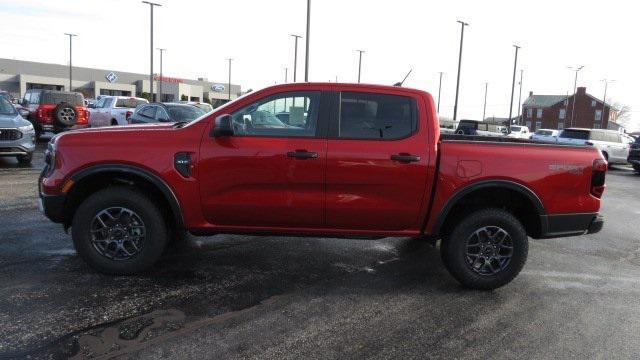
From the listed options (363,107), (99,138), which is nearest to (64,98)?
(99,138)

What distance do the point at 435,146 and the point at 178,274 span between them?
2.69 meters

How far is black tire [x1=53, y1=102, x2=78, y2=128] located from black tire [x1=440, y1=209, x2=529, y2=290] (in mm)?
14876

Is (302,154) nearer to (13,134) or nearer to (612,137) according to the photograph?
(13,134)

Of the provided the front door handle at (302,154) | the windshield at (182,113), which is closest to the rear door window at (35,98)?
the windshield at (182,113)

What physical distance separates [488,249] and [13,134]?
34.0 feet

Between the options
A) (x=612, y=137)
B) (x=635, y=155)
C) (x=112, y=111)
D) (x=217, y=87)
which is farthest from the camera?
(x=217, y=87)

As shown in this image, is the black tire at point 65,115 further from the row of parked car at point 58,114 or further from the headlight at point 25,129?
the headlight at point 25,129

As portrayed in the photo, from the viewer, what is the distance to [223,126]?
433 centimetres

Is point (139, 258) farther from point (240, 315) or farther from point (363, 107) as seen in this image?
point (363, 107)

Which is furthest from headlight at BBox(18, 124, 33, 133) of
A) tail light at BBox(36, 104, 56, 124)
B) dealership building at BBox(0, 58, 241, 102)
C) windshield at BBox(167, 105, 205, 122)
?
dealership building at BBox(0, 58, 241, 102)

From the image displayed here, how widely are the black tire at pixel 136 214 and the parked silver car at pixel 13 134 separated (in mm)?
7686

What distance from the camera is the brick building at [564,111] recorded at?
80.1m

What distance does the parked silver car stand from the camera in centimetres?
1075

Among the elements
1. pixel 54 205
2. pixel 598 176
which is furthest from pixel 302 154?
pixel 598 176
